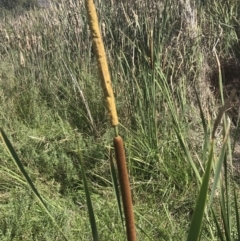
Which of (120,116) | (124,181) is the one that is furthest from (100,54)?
(120,116)

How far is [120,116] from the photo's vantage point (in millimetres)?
2754

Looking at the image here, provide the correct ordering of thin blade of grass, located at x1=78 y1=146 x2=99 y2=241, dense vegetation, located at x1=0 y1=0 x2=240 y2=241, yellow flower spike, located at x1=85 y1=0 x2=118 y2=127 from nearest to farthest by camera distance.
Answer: yellow flower spike, located at x1=85 y1=0 x2=118 y2=127, thin blade of grass, located at x1=78 y1=146 x2=99 y2=241, dense vegetation, located at x1=0 y1=0 x2=240 y2=241

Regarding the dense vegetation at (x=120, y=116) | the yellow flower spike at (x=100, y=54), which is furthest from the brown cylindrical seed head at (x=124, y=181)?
the dense vegetation at (x=120, y=116)

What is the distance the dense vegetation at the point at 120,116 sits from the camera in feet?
6.77

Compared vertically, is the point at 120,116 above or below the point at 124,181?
below

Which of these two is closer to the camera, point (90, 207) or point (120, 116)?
point (90, 207)

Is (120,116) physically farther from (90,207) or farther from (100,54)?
(100,54)

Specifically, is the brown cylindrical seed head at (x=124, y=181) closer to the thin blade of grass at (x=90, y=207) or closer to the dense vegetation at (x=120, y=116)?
the thin blade of grass at (x=90, y=207)

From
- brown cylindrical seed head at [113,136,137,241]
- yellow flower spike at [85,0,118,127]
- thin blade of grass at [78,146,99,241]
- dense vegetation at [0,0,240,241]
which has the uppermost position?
yellow flower spike at [85,0,118,127]

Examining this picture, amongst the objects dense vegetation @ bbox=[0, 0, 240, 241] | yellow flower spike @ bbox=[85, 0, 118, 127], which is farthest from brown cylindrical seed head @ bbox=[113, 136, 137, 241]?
dense vegetation @ bbox=[0, 0, 240, 241]

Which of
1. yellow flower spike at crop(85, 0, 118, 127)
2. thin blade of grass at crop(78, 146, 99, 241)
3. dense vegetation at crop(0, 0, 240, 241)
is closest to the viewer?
yellow flower spike at crop(85, 0, 118, 127)

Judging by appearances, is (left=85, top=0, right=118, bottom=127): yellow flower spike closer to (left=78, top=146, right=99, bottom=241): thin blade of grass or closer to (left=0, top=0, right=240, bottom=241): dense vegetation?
(left=78, top=146, right=99, bottom=241): thin blade of grass

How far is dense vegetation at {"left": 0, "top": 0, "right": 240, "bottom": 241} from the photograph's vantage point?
206cm

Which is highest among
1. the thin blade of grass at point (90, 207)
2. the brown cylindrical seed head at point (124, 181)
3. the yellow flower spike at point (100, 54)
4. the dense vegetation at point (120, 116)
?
the yellow flower spike at point (100, 54)
